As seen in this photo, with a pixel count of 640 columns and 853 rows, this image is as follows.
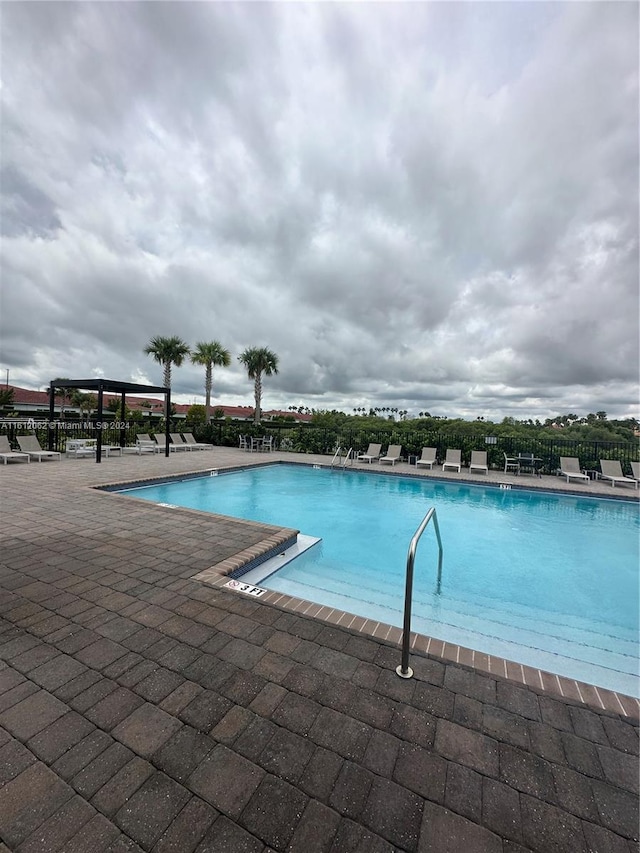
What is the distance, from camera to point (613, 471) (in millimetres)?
11648

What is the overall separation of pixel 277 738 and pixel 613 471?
13783 millimetres

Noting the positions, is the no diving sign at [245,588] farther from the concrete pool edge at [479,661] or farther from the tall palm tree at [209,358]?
the tall palm tree at [209,358]

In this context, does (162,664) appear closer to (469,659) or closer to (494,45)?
(469,659)

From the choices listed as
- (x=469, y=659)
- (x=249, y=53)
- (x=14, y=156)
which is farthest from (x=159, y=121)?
(x=469, y=659)

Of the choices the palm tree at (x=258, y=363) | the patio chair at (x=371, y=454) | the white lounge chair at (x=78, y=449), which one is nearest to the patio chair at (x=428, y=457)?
the patio chair at (x=371, y=454)

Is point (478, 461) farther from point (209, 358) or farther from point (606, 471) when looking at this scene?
point (209, 358)

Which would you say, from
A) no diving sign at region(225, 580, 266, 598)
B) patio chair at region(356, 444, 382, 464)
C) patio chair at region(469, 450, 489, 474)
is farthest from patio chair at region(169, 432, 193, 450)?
no diving sign at region(225, 580, 266, 598)

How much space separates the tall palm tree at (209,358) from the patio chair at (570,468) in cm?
2061

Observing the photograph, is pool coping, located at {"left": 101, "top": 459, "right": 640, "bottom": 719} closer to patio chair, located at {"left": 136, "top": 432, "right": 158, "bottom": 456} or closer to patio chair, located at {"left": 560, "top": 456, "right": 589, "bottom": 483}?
patio chair, located at {"left": 560, "top": 456, "right": 589, "bottom": 483}

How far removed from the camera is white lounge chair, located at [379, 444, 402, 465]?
45.4ft

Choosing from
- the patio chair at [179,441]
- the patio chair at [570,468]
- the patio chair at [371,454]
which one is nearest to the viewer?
the patio chair at [570,468]

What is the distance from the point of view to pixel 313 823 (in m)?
1.36

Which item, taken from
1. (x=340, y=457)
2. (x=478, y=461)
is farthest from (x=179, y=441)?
(x=478, y=461)

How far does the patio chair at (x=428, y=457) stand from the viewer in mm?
13297
